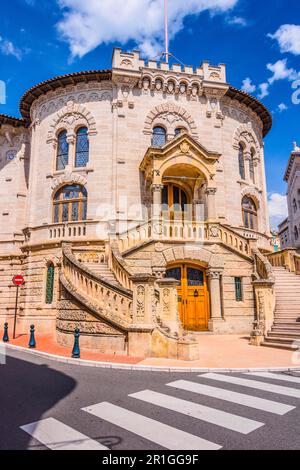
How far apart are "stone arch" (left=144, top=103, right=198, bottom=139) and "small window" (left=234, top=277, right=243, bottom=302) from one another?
9.81m

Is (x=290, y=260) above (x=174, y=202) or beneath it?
beneath

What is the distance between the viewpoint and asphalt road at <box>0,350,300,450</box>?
4.18 metres

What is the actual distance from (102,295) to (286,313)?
8.13 metres

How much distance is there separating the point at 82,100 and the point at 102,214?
812 centimetres

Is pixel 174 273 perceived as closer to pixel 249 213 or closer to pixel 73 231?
pixel 73 231

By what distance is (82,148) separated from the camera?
20984 millimetres

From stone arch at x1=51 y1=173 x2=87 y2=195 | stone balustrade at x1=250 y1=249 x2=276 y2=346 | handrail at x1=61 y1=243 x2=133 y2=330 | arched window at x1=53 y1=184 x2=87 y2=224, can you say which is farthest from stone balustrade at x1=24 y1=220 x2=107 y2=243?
stone balustrade at x1=250 y1=249 x2=276 y2=346

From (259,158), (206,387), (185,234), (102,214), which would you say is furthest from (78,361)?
(259,158)

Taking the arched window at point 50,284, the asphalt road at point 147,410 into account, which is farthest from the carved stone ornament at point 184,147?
the asphalt road at point 147,410

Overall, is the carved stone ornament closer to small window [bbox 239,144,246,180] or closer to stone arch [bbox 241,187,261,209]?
stone arch [bbox 241,187,261,209]

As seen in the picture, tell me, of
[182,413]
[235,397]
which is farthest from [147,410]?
[235,397]

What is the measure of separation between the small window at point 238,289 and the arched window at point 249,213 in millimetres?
6221
